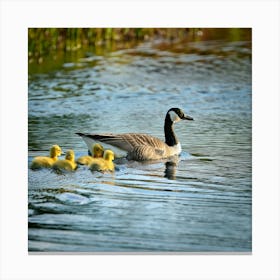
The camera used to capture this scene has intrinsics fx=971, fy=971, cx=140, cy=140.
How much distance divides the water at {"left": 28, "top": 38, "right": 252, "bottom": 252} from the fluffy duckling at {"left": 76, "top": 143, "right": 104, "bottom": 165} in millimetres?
105

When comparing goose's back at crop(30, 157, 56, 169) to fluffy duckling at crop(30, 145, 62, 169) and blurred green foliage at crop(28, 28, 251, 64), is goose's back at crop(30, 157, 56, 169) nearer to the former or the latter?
fluffy duckling at crop(30, 145, 62, 169)

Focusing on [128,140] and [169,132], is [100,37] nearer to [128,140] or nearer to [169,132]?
[169,132]

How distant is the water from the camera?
8781 mm

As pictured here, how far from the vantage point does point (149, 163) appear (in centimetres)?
1055

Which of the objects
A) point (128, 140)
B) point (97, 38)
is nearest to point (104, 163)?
point (128, 140)

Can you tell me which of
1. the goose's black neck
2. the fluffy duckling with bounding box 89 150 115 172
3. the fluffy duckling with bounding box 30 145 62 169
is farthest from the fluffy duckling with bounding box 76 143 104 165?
the goose's black neck

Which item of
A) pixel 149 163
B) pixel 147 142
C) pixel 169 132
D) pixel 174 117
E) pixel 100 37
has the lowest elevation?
pixel 149 163

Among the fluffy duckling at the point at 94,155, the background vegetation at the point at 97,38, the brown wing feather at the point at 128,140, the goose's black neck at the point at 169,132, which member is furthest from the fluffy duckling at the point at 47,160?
the goose's black neck at the point at 169,132

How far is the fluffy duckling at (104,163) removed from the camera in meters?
9.95

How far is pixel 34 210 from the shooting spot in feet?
29.8

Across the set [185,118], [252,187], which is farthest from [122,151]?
[252,187]

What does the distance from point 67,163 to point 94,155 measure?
0.49m
